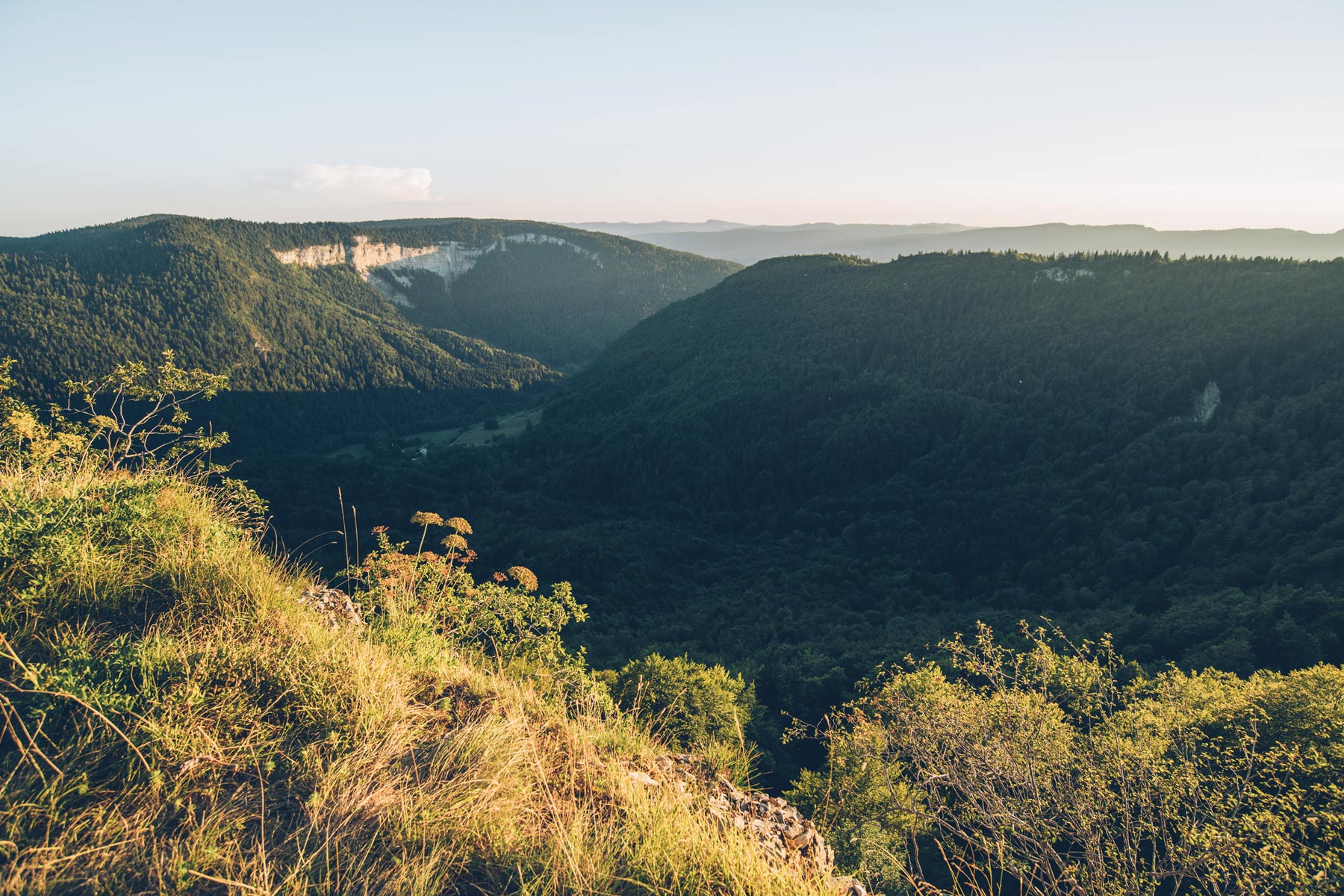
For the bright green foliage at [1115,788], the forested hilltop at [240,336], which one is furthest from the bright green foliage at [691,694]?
the forested hilltop at [240,336]

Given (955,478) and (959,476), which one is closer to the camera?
(959,476)

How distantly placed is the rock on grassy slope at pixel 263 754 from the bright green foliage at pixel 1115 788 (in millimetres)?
4715

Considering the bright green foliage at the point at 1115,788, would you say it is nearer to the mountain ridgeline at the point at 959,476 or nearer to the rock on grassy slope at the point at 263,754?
the rock on grassy slope at the point at 263,754

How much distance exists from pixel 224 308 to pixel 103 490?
186404 millimetres

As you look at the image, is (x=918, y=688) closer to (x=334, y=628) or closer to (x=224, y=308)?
(x=334, y=628)

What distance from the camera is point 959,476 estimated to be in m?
64.2

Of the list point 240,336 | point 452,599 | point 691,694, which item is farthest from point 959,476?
point 240,336

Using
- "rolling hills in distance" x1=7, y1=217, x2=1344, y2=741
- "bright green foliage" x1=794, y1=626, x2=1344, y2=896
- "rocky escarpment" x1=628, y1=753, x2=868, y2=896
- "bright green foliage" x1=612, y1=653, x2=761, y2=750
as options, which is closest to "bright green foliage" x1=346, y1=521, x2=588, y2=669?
"rocky escarpment" x1=628, y1=753, x2=868, y2=896

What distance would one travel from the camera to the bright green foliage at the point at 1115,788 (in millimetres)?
8070

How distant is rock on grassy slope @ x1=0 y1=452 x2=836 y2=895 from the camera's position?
129 inches

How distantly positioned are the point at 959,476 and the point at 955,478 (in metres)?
0.60

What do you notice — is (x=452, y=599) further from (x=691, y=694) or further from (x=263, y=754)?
(x=691, y=694)

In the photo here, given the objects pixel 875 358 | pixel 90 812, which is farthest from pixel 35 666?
pixel 875 358

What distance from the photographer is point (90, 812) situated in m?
3.23
